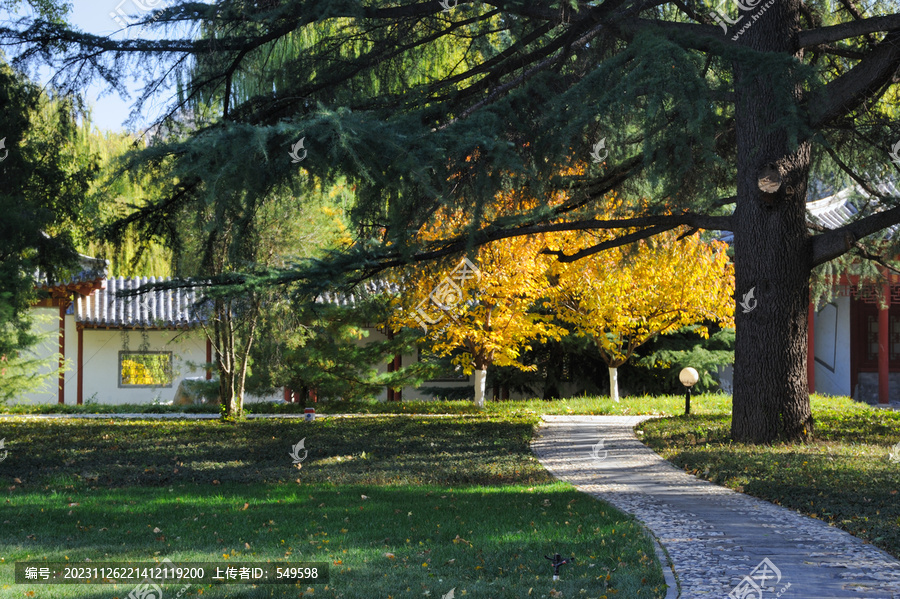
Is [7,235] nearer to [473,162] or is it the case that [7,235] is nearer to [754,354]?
[473,162]

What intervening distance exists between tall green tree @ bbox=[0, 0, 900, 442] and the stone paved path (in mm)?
2481

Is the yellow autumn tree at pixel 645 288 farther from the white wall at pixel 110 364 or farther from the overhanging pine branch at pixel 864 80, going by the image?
the white wall at pixel 110 364

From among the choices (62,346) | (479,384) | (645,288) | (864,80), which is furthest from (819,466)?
(62,346)

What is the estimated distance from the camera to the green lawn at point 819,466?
6.49m

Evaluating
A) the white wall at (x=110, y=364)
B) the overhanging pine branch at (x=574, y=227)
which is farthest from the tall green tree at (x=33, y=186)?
the white wall at (x=110, y=364)

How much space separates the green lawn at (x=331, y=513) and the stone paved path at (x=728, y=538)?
1.00ft

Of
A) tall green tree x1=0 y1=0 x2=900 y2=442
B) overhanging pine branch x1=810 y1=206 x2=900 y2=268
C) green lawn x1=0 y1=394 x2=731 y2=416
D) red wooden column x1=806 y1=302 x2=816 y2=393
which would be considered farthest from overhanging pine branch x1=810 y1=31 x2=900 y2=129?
red wooden column x1=806 y1=302 x2=816 y2=393

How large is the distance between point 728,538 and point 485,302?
400 inches

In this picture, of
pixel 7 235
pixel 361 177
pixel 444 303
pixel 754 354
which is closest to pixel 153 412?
pixel 444 303

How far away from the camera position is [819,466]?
8367mm

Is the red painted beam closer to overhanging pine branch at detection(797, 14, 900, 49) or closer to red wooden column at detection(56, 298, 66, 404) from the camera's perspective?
red wooden column at detection(56, 298, 66, 404)

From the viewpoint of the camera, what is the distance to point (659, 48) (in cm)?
724

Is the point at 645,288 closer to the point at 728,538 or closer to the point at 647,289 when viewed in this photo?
the point at 647,289

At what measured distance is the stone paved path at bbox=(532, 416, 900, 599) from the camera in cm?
476
